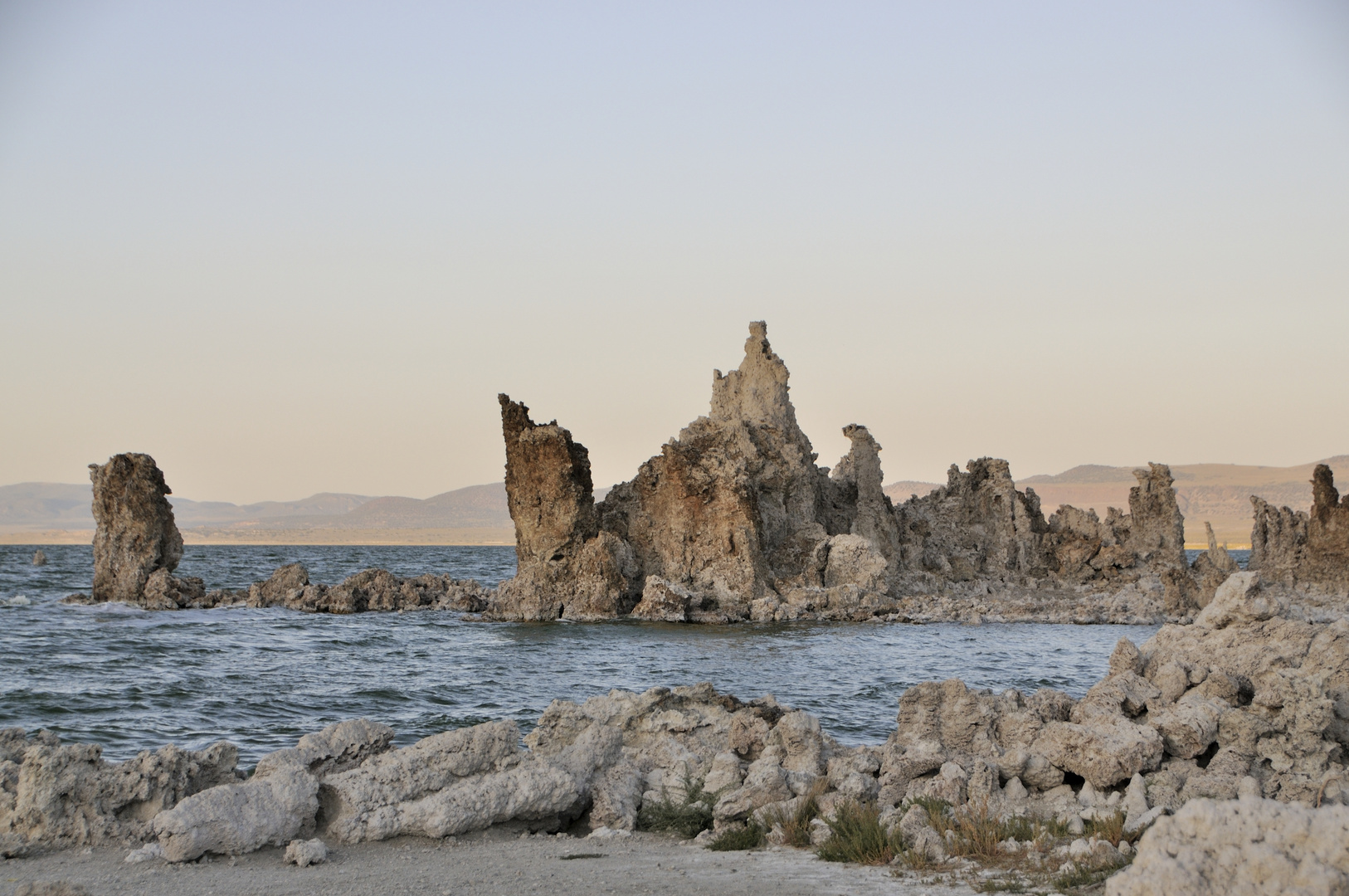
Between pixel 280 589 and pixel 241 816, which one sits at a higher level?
pixel 280 589

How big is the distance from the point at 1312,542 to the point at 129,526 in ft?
132

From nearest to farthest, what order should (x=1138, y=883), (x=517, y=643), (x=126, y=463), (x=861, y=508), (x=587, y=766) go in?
(x=1138, y=883) → (x=587, y=766) → (x=517, y=643) → (x=126, y=463) → (x=861, y=508)

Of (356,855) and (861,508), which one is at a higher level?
(861,508)

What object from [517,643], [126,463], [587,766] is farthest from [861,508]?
[587,766]

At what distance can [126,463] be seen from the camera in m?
35.4

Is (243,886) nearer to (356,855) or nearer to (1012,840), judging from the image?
(356,855)

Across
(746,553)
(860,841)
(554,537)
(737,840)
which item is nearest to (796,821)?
(737,840)

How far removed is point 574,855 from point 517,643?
63.7 ft

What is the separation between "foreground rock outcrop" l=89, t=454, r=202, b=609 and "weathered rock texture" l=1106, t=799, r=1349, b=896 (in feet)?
118

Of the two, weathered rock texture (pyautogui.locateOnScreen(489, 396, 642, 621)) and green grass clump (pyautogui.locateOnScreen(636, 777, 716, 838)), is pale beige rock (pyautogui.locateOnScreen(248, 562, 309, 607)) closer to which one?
Answer: weathered rock texture (pyautogui.locateOnScreen(489, 396, 642, 621))

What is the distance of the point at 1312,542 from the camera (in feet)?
126

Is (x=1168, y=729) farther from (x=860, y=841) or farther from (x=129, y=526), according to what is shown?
(x=129, y=526)

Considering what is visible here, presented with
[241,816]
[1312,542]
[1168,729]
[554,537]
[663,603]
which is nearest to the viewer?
[241,816]

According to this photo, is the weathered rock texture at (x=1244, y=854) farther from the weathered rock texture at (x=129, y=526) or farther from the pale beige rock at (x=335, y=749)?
the weathered rock texture at (x=129, y=526)
